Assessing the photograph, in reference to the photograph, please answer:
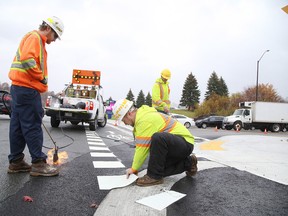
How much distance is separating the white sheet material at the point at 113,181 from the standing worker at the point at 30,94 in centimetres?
67

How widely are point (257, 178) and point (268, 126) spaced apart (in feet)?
88.5

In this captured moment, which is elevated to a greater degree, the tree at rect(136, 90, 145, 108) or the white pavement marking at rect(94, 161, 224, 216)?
the tree at rect(136, 90, 145, 108)

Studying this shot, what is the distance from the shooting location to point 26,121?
142 inches

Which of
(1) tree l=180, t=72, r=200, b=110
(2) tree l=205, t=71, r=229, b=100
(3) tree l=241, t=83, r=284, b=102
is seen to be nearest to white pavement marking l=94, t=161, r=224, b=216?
(3) tree l=241, t=83, r=284, b=102

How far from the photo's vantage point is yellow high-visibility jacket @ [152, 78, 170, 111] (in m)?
6.57

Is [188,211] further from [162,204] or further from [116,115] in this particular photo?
[116,115]

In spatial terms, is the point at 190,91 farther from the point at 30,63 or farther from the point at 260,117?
the point at 30,63

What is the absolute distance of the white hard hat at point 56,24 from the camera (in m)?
3.76

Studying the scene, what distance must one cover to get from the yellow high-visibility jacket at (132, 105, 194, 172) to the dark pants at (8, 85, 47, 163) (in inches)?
51.3

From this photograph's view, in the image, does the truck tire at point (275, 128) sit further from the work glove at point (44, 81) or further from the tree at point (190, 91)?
the tree at point (190, 91)

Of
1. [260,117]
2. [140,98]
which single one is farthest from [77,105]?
[140,98]

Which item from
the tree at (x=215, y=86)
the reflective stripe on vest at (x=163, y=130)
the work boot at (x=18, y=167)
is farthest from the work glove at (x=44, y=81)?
the tree at (x=215, y=86)

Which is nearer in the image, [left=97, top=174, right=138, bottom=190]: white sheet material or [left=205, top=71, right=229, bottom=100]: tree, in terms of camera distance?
[left=97, top=174, right=138, bottom=190]: white sheet material

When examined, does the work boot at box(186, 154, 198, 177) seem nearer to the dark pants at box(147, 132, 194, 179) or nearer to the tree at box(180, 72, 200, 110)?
the dark pants at box(147, 132, 194, 179)
